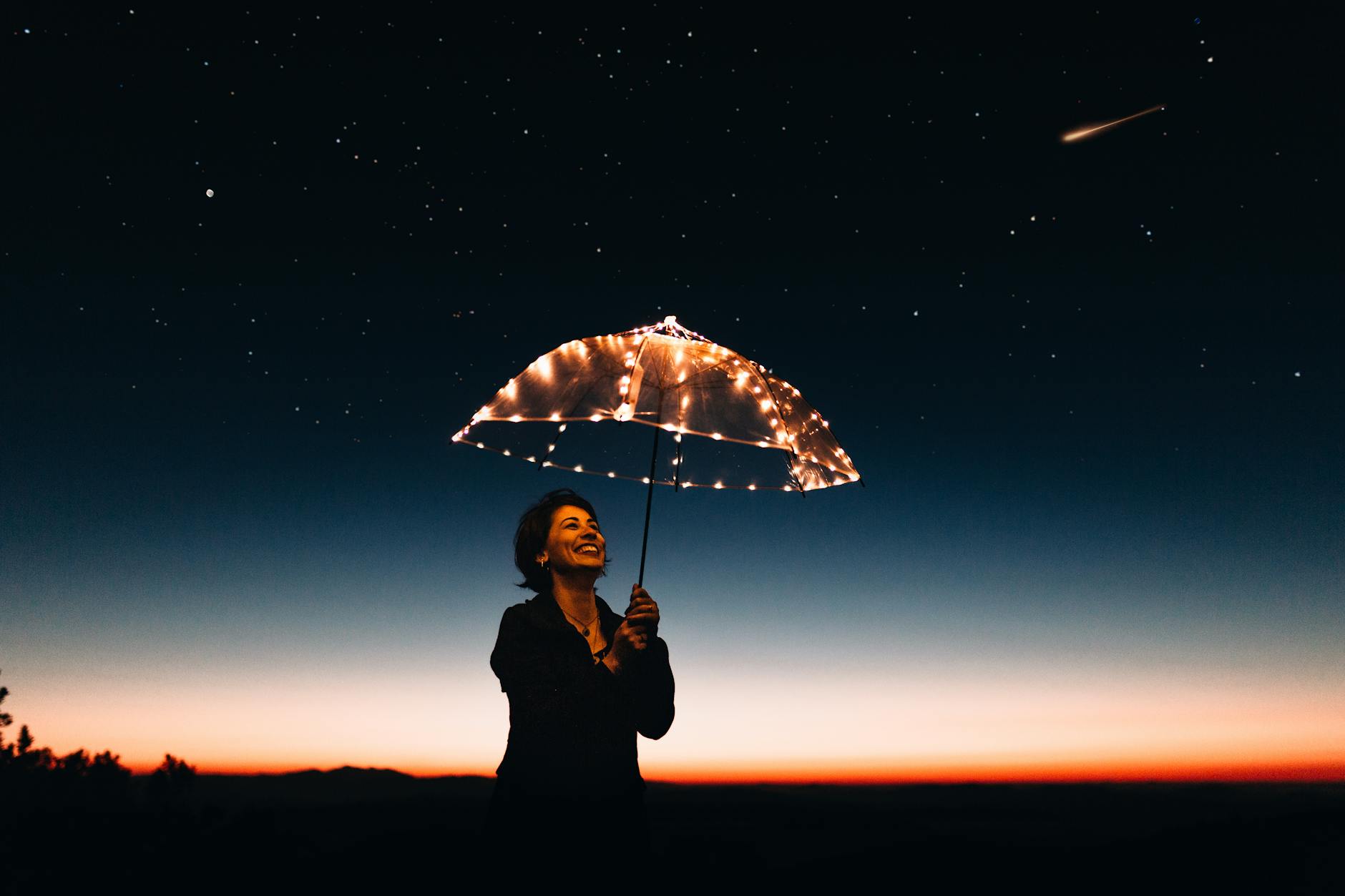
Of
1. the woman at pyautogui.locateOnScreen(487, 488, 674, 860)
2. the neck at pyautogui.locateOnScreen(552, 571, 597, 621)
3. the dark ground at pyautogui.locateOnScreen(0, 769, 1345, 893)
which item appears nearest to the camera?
the woman at pyautogui.locateOnScreen(487, 488, 674, 860)

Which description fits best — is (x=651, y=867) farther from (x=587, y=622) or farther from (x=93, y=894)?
(x=93, y=894)

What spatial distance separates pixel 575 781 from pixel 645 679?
568 mm

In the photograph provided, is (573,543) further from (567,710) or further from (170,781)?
(170,781)

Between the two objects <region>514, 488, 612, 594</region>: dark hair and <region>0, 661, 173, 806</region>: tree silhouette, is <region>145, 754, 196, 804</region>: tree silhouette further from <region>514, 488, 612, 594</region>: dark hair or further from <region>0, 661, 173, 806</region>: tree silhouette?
<region>514, 488, 612, 594</region>: dark hair

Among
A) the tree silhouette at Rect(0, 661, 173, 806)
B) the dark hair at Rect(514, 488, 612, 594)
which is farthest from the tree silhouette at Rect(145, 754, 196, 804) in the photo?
the dark hair at Rect(514, 488, 612, 594)

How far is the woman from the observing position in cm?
351

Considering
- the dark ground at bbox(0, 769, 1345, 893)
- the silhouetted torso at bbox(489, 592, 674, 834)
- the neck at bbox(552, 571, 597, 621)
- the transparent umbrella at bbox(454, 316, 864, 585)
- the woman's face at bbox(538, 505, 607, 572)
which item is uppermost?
the transparent umbrella at bbox(454, 316, 864, 585)

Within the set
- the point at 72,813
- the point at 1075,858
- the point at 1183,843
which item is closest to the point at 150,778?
the point at 72,813

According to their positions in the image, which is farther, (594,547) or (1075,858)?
(1075,858)

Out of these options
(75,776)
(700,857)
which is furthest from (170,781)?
(700,857)

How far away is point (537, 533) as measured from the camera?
4262 mm

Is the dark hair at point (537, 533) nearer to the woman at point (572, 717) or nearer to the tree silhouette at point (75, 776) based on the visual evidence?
the woman at point (572, 717)

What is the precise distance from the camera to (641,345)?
4168 mm

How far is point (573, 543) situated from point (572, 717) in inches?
35.0
